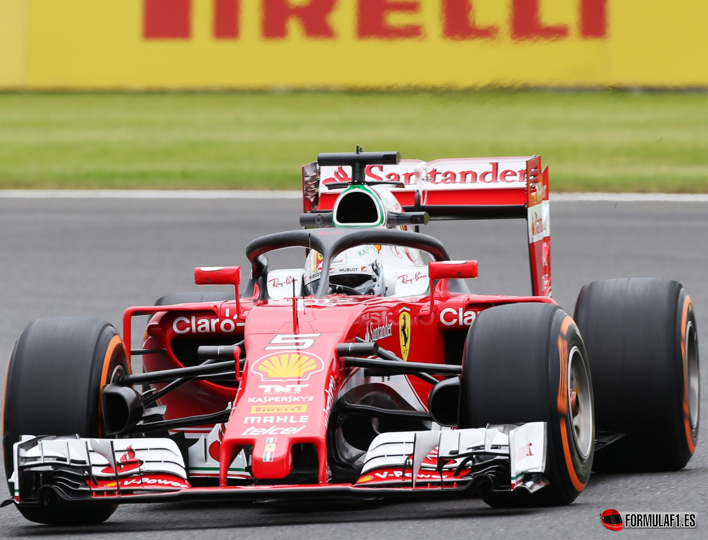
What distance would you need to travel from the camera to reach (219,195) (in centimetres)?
1612

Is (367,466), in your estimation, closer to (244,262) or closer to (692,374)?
(692,374)

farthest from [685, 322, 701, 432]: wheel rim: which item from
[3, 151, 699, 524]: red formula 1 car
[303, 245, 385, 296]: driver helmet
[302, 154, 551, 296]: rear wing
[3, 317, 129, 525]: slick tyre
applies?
[3, 317, 129, 525]: slick tyre

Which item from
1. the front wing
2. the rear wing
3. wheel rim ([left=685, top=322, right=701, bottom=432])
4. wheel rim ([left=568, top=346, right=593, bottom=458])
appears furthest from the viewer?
the rear wing

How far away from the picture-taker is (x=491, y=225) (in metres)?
14.5

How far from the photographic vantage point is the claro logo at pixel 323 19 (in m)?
21.4

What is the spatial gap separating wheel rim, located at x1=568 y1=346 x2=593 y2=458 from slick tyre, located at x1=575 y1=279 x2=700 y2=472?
22.3 inches

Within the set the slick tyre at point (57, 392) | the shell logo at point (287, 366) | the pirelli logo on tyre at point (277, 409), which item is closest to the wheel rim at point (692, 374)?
the shell logo at point (287, 366)

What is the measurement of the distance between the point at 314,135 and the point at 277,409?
1583cm

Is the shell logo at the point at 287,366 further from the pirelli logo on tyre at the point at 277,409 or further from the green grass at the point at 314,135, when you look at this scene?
the green grass at the point at 314,135

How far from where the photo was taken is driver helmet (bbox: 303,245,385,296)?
236 inches

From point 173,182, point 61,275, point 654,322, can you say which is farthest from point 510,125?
point 654,322

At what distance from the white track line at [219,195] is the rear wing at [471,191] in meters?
7.85

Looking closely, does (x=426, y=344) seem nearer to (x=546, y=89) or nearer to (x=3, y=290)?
(x=3, y=290)

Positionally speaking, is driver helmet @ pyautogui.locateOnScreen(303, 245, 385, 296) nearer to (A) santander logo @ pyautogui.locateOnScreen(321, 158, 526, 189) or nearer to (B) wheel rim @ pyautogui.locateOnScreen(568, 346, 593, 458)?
(B) wheel rim @ pyautogui.locateOnScreen(568, 346, 593, 458)
